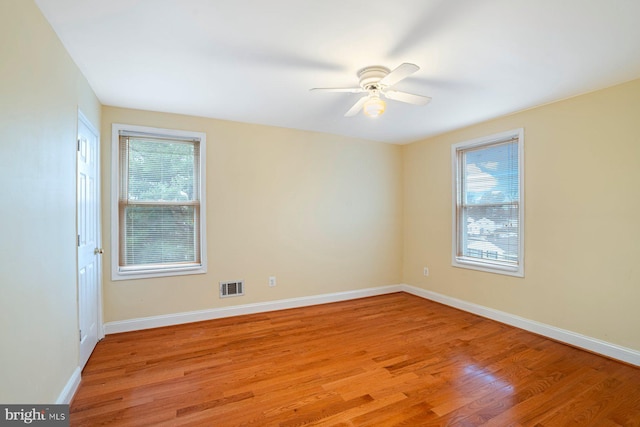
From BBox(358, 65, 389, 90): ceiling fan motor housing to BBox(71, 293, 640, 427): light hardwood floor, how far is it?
2343 mm

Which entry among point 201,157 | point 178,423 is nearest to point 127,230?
point 201,157

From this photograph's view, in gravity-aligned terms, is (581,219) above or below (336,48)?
below

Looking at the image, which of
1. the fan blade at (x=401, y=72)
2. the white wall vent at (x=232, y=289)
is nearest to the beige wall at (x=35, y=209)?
the white wall vent at (x=232, y=289)

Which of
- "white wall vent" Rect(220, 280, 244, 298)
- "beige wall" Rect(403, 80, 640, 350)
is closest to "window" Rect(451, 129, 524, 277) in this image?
"beige wall" Rect(403, 80, 640, 350)

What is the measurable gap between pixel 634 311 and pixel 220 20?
3.96 meters

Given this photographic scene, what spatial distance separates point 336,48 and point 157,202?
2.60 m

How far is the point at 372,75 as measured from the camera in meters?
2.34

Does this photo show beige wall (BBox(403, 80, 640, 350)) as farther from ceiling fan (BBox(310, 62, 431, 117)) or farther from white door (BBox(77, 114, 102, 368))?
white door (BBox(77, 114, 102, 368))

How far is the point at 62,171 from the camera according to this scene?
78.6 inches

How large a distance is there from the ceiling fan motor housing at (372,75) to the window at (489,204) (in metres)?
2.04

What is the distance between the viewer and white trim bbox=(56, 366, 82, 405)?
75.3 inches

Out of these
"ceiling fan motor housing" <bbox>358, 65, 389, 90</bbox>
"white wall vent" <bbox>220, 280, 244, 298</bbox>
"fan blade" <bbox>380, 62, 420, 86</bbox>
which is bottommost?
"white wall vent" <bbox>220, 280, 244, 298</bbox>

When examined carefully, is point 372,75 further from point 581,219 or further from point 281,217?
point 581,219

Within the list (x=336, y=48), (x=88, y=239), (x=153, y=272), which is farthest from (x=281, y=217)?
(x=336, y=48)
